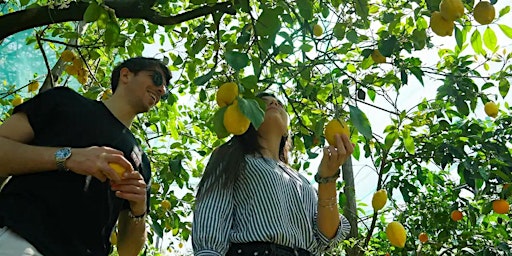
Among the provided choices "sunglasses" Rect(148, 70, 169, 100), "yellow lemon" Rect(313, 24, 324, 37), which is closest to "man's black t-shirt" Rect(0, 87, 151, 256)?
"sunglasses" Rect(148, 70, 169, 100)

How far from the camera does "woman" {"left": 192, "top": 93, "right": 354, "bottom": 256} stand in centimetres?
131

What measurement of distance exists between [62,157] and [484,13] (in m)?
0.93

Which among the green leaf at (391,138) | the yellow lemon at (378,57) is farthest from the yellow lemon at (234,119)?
the green leaf at (391,138)

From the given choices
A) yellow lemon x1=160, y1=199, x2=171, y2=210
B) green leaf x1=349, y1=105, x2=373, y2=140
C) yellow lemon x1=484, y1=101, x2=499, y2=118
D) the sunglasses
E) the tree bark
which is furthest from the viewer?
the tree bark

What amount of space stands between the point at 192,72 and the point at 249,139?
2.70ft

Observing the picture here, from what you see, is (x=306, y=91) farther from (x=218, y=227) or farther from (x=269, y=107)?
(x=218, y=227)

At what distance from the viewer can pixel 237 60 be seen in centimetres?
101

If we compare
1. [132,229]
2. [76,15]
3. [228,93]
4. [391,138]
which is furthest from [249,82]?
[76,15]

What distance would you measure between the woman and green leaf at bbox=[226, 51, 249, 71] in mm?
361

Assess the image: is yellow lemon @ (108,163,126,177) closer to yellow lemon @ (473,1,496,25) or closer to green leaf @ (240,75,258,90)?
green leaf @ (240,75,258,90)

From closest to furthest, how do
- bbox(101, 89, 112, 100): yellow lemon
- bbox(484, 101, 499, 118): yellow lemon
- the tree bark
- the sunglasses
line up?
1. the sunglasses
2. bbox(484, 101, 499, 118): yellow lemon
3. bbox(101, 89, 112, 100): yellow lemon
4. the tree bark

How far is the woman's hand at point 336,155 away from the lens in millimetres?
1294

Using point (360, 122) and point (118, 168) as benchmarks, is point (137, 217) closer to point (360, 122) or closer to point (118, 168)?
point (118, 168)

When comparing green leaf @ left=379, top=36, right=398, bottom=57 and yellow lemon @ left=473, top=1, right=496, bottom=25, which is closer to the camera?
yellow lemon @ left=473, top=1, right=496, bottom=25
